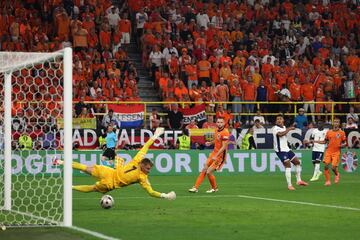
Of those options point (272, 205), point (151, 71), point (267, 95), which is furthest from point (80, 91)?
point (272, 205)

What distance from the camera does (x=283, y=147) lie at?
24.4m

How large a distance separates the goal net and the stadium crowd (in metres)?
3.54

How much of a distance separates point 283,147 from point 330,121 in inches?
450

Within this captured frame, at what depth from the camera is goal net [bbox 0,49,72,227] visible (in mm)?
13531

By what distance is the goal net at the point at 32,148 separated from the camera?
533 inches

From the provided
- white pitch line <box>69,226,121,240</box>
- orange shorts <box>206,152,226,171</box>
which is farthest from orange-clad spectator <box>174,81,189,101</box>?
white pitch line <box>69,226,121,240</box>

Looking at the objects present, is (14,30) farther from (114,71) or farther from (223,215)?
(223,215)

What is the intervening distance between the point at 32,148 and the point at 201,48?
1201 centimetres

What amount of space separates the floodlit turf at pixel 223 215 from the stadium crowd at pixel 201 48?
10334 millimetres

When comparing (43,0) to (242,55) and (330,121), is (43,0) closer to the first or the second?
Answer: (242,55)

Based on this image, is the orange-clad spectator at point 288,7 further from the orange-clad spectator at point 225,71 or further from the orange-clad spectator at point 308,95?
the orange-clad spectator at point 225,71

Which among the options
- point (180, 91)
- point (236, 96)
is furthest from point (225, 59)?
point (180, 91)

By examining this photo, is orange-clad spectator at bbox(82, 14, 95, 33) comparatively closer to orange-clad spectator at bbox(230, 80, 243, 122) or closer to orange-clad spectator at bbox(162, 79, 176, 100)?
orange-clad spectator at bbox(162, 79, 176, 100)

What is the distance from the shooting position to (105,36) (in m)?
35.5
